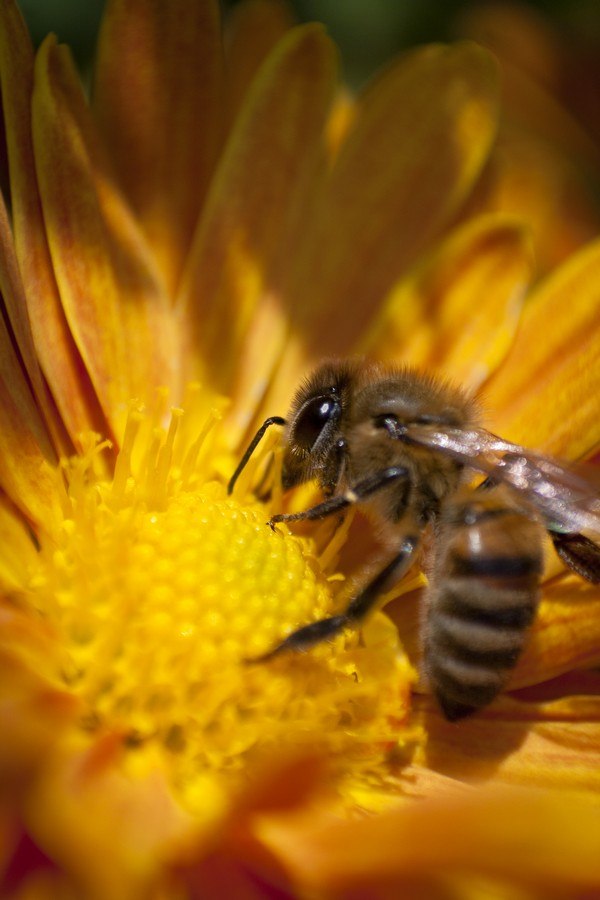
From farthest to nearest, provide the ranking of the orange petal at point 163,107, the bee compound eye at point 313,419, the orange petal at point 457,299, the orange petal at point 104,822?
the orange petal at point 457,299 < the orange petal at point 163,107 < the bee compound eye at point 313,419 < the orange petal at point 104,822

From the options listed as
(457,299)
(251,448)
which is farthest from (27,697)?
(457,299)

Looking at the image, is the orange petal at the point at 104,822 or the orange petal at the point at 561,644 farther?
the orange petal at the point at 561,644

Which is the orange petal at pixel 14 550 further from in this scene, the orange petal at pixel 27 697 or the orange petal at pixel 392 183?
the orange petal at pixel 392 183

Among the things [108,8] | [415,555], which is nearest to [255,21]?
[108,8]

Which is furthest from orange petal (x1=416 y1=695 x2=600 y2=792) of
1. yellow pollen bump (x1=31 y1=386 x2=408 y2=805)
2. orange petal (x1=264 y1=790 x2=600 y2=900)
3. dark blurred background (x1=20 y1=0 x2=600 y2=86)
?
dark blurred background (x1=20 y1=0 x2=600 y2=86)

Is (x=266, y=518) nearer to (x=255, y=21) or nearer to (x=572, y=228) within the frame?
(x=255, y=21)

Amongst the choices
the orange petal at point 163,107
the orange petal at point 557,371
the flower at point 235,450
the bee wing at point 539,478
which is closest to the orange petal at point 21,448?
the flower at point 235,450

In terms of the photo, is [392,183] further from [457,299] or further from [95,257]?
[95,257]
